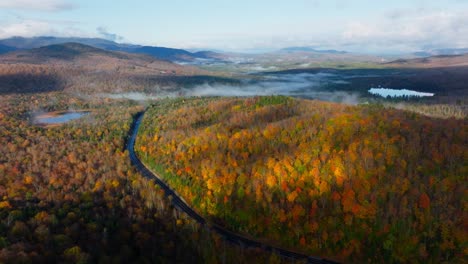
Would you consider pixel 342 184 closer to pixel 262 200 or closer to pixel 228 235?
pixel 262 200

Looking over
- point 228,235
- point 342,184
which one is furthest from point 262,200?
point 342,184

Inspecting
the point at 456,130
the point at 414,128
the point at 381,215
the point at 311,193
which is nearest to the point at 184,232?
the point at 311,193

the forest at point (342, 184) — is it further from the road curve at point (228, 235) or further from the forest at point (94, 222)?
the forest at point (94, 222)

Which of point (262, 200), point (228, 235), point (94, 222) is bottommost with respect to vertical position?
point (228, 235)

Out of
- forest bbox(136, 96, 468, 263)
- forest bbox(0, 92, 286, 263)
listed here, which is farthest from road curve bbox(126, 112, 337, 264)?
forest bbox(0, 92, 286, 263)

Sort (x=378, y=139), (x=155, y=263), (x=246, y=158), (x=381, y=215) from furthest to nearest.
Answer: (x=246, y=158)
(x=378, y=139)
(x=381, y=215)
(x=155, y=263)

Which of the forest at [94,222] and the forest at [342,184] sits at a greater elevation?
the forest at [342,184]

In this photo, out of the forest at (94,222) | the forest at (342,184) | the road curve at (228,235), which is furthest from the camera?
the road curve at (228,235)

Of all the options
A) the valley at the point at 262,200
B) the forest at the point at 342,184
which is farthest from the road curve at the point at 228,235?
the forest at the point at 342,184

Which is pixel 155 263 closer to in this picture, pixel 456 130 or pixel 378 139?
pixel 378 139
